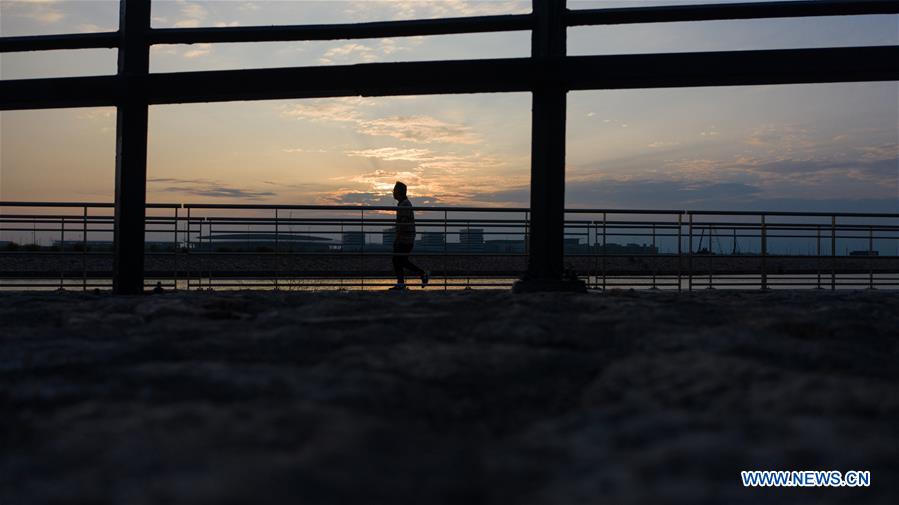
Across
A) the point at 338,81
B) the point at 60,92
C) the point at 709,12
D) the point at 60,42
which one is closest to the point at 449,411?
the point at 338,81

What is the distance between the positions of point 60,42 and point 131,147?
0.90 meters

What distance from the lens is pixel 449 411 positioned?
1.25m

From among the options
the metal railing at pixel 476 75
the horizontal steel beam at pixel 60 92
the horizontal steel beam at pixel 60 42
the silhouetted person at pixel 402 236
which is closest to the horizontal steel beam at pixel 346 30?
the metal railing at pixel 476 75

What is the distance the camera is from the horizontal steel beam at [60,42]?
4461 mm

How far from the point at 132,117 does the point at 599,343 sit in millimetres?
3738

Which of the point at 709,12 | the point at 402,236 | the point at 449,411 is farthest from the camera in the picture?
the point at 402,236

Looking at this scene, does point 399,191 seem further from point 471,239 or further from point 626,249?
point 626,249

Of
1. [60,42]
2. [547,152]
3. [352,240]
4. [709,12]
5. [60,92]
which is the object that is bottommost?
[352,240]

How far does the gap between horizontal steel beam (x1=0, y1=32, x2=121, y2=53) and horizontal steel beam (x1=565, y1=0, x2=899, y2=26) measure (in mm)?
2946

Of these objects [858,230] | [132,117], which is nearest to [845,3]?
[132,117]

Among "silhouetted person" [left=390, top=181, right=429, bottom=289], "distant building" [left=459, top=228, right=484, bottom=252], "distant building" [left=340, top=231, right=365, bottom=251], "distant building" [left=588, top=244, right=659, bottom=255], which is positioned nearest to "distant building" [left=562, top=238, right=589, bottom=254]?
"distant building" [left=588, top=244, right=659, bottom=255]

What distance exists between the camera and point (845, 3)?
4.21m

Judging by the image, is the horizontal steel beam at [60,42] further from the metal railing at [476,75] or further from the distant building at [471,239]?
the distant building at [471,239]

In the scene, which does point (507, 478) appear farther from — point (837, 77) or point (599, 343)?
point (837, 77)
